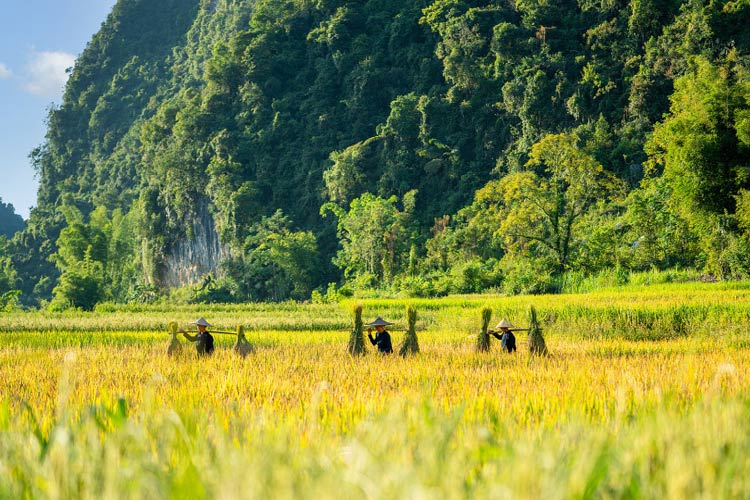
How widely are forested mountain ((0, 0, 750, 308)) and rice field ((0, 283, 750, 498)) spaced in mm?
13043

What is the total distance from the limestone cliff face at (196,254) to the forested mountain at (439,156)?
7.5 inches

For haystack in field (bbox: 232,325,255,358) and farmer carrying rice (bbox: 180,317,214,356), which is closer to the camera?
haystack in field (bbox: 232,325,255,358)

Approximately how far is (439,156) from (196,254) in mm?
21210

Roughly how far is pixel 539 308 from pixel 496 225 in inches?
752

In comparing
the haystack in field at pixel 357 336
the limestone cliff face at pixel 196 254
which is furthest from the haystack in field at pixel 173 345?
the limestone cliff face at pixel 196 254

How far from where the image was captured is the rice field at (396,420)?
1.54 metres

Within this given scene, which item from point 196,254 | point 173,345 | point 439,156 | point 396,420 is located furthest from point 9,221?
point 396,420

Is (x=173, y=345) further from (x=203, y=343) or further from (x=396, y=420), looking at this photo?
(x=396, y=420)

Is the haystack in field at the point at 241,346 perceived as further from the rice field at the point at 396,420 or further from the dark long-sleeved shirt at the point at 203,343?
the dark long-sleeved shirt at the point at 203,343

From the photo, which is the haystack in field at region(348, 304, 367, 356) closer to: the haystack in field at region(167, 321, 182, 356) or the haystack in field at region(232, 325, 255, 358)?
the haystack in field at region(232, 325, 255, 358)

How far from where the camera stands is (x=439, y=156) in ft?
146

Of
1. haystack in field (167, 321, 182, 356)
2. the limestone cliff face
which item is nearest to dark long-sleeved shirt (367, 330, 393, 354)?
haystack in field (167, 321, 182, 356)

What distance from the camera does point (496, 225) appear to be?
33.9 m

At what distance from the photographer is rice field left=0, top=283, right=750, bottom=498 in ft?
5.04
